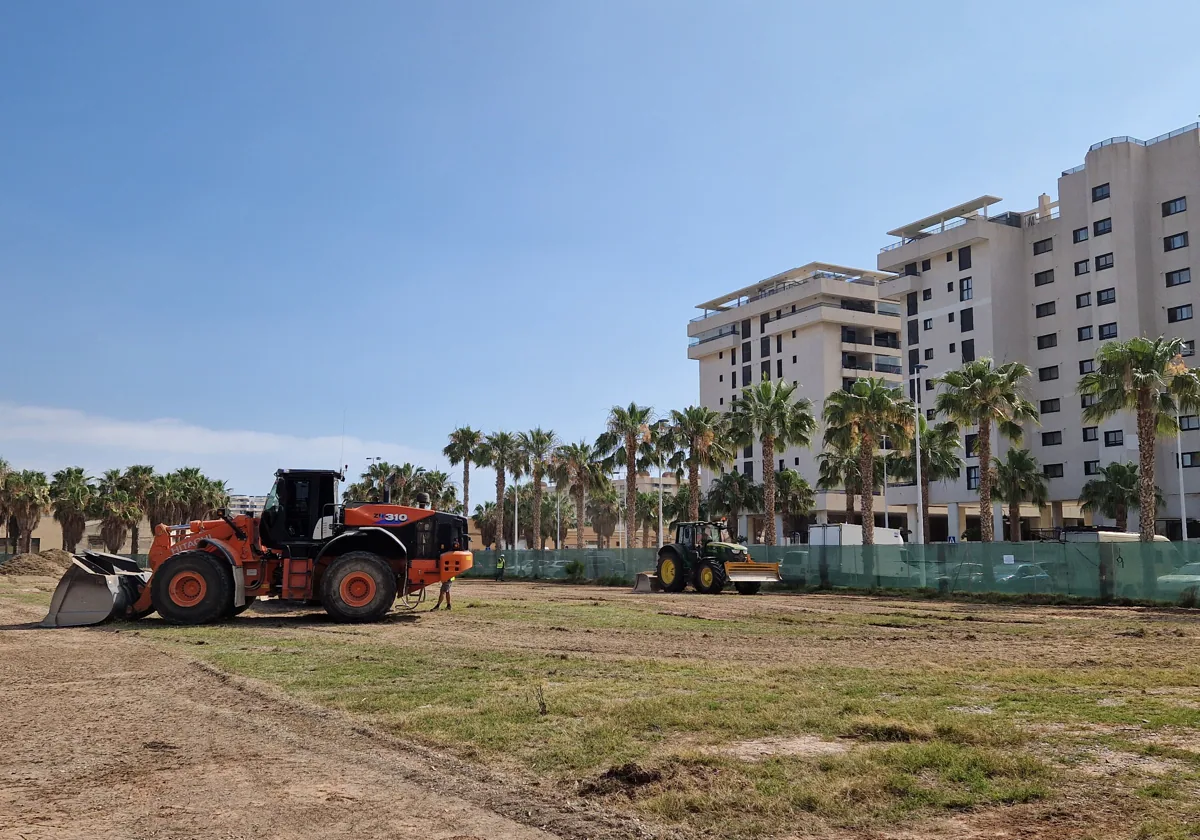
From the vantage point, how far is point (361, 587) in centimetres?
1916

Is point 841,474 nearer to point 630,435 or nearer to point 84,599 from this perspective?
point 630,435

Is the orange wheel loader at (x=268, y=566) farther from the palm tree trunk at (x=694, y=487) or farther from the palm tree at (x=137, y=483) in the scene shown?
the palm tree at (x=137, y=483)

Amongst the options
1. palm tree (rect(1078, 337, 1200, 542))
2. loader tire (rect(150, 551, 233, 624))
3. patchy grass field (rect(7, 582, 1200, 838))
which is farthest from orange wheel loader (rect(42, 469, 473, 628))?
palm tree (rect(1078, 337, 1200, 542))

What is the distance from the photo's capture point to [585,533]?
425ft

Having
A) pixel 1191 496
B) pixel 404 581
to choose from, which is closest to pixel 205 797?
pixel 404 581

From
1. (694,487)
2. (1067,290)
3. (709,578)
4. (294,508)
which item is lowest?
(709,578)

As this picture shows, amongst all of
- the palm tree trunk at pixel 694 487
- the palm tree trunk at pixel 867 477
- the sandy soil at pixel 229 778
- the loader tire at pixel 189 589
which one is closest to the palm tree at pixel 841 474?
the palm tree trunk at pixel 694 487

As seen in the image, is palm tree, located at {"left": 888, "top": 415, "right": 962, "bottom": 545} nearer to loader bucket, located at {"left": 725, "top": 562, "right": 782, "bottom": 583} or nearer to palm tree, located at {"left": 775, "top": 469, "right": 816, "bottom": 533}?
palm tree, located at {"left": 775, "top": 469, "right": 816, "bottom": 533}

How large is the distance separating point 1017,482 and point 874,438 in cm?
2022

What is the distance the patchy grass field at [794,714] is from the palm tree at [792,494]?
61778 millimetres

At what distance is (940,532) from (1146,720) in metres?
80.3

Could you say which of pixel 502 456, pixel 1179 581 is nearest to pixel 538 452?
pixel 502 456

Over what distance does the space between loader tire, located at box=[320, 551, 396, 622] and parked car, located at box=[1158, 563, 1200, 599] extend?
21.9 meters

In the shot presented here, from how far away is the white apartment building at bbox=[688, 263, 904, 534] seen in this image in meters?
90.9
